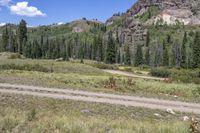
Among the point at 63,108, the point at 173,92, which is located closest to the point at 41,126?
the point at 63,108

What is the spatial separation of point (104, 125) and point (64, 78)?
77.3 ft

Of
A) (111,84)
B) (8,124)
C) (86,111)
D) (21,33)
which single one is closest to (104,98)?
(86,111)

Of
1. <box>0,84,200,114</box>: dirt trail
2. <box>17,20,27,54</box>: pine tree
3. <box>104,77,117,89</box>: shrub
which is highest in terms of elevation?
<box>17,20,27,54</box>: pine tree

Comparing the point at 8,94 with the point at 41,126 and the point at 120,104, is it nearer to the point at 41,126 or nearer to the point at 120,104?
the point at 120,104

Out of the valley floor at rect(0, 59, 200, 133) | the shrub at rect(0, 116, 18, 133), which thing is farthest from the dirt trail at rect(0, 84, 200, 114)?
the shrub at rect(0, 116, 18, 133)

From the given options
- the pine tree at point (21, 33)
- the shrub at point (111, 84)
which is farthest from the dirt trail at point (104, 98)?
the pine tree at point (21, 33)

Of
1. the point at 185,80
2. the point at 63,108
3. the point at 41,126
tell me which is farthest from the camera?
the point at 185,80

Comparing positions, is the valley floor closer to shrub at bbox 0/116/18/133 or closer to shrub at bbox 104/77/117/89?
→ shrub at bbox 0/116/18/133

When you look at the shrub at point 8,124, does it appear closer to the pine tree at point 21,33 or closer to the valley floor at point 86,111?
the valley floor at point 86,111

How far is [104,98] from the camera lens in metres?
22.4

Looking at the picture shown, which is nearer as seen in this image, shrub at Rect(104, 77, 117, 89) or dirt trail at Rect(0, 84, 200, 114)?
dirt trail at Rect(0, 84, 200, 114)

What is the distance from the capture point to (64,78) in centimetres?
3594

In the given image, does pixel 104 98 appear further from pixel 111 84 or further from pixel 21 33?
pixel 21 33

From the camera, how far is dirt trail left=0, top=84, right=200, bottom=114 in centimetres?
2061
